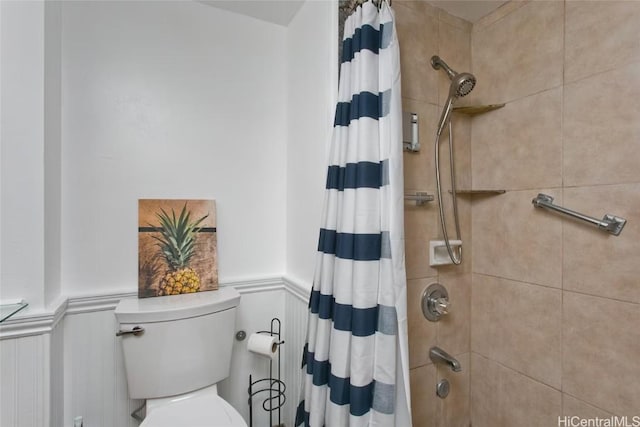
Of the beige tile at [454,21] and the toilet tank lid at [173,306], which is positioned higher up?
the beige tile at [454,21]

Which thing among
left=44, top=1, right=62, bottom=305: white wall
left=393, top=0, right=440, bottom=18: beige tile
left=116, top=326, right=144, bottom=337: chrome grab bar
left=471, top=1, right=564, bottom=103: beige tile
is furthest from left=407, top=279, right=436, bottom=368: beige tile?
left=44, top=1, right=62, bottom=305: white wall

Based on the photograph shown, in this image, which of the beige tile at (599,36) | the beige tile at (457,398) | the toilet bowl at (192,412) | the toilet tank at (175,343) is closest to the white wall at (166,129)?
the toilet tank at (175,343)

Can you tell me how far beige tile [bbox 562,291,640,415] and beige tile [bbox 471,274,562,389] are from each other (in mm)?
41

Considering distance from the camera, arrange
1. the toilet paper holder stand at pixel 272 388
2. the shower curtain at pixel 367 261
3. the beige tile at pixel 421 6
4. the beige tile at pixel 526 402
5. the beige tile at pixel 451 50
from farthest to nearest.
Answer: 1. the toilet paper holder stand at pixel 272 388
2. the beige tile at pixel 451 50
3. the beige tile at pixel 421 6
4. the beige tile at pixel 526 402
5. the shower curtain at pixel 367 261

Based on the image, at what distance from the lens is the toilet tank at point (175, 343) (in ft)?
3.60

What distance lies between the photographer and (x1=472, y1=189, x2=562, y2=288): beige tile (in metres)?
1.17

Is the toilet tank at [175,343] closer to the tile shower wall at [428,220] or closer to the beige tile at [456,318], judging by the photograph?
the tile shower wall at [428,220]

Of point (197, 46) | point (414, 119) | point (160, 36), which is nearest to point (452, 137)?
point (414, 119)

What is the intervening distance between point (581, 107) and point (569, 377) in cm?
102

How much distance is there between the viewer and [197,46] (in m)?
1.41

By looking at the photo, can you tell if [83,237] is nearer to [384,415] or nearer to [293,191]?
[293,191]

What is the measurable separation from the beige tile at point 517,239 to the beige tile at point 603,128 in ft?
0.46

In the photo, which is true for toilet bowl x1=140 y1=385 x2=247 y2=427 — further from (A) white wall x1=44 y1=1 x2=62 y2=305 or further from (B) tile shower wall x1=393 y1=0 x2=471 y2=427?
(B) tile shower wall x1=393 y1=0 x2=471 y2=427

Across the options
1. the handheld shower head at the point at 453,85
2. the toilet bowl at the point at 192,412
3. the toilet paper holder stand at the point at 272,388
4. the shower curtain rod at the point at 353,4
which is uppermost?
the shower curtain rod at the point at 353,4
